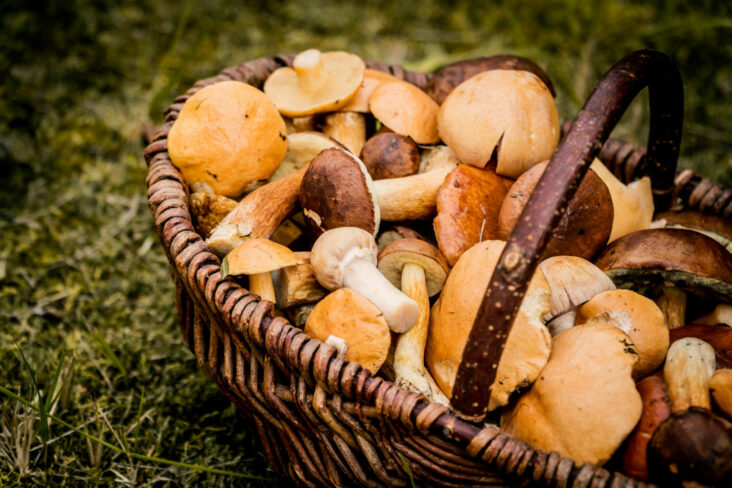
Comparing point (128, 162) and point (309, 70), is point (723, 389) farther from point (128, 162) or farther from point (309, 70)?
point (128, 162)

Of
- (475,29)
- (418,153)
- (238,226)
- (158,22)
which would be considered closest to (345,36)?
(475,29)

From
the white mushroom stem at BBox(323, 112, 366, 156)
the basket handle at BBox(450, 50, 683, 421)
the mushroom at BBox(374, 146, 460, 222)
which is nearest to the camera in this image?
the basket handle at BBox(450, 50, 683, 421)

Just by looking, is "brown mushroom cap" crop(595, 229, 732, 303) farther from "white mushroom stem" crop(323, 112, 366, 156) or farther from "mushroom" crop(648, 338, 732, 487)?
"white mushroom stem" crop(323, 112, 366, 156)

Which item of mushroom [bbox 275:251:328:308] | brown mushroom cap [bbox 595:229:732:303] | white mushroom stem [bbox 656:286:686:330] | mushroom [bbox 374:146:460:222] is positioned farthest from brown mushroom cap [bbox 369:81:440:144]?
white mushroom stem [bbox 656:286:686:330]

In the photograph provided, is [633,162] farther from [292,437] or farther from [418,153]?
A: [292,437]

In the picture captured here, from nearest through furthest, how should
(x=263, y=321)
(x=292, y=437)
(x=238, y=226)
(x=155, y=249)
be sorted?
1. (x=263, y=321)
2. (x=292, y=437)
3. (x=238, y=226)
4. (x=155, y=249)
